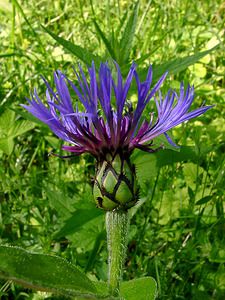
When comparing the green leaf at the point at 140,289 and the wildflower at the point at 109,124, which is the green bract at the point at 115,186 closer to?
the wildflower at the point at 109,124

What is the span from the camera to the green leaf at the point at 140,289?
34.0 inches

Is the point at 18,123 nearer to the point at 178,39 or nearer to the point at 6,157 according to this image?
the point at 6,157

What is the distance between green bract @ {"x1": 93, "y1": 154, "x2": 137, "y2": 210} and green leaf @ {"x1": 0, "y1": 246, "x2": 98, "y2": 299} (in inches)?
5.8

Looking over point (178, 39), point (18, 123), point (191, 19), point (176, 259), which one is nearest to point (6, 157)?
point (18, 123)

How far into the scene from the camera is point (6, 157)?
5.95ft

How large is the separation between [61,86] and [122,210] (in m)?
0.24

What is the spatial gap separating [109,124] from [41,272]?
0.29 m

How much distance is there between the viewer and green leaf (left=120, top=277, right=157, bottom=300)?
2.83ft

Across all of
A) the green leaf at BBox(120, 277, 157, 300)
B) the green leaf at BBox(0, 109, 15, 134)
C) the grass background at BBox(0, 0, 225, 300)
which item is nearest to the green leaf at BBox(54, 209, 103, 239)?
the grass background at BBox(0, 0, 225, 300)

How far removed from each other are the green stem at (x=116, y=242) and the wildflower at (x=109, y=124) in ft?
0.07

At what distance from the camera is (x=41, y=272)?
73 cm

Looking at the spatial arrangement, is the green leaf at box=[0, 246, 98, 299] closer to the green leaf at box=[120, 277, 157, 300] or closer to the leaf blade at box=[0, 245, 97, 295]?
the leaf blade at box=[0, 245, 97, 295]

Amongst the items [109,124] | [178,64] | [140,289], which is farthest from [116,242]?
[178,64]

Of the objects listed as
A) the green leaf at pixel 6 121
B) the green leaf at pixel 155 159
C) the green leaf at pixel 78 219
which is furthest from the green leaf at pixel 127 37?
the green leaf at pixel 6 121
